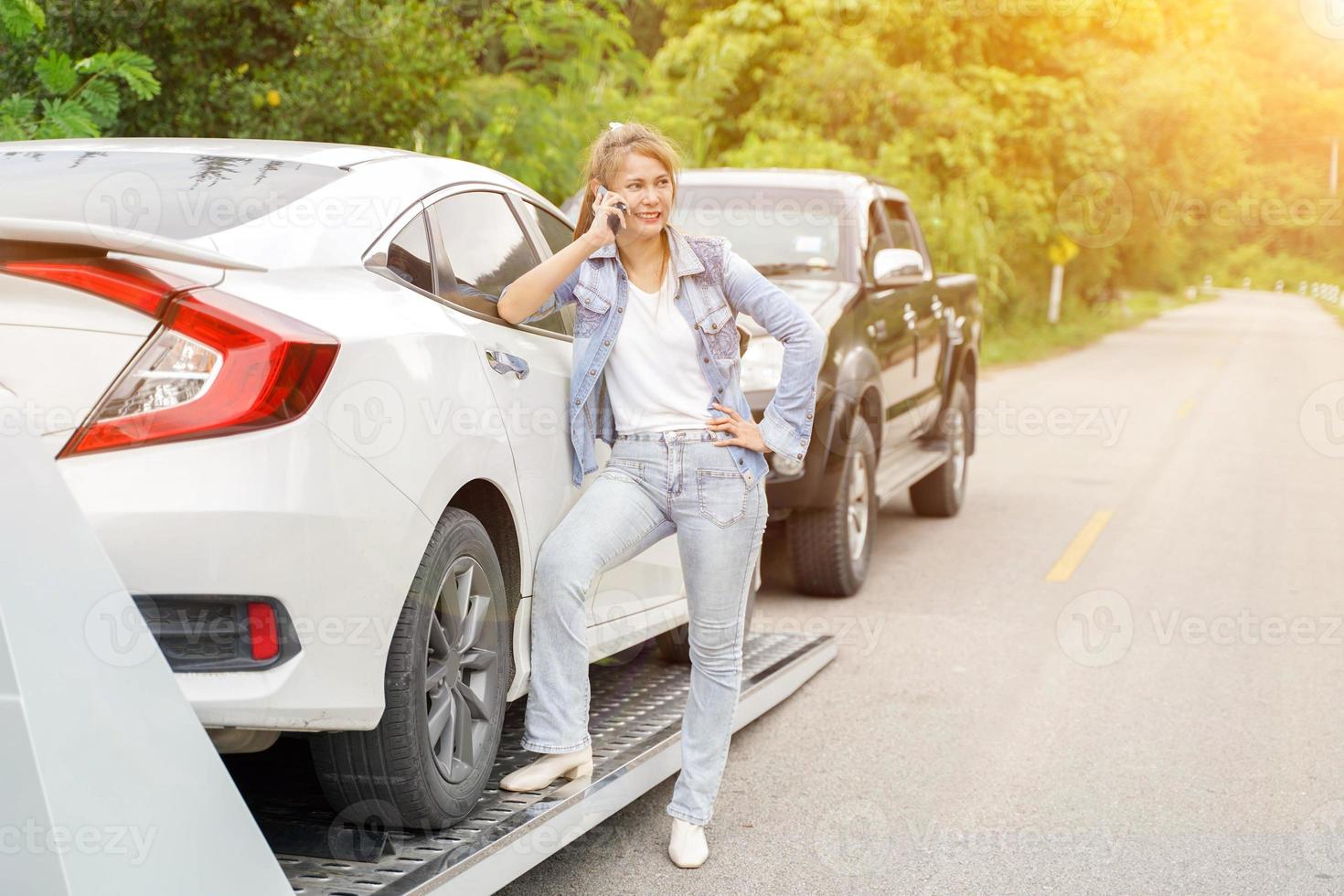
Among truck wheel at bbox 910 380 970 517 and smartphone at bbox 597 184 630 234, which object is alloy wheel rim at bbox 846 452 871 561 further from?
smartphone at bbox 597 184 630 234

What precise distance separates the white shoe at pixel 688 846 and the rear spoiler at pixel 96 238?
2.12 meters

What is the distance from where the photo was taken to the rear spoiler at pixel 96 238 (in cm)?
302

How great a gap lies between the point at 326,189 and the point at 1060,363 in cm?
2521

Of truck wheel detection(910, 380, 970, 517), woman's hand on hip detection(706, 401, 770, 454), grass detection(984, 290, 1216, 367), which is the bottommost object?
grass detection(984, 290, 1216, 367)

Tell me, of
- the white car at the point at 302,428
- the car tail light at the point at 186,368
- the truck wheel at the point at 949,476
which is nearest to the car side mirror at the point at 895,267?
A: the truck wheel at the point at 949,476

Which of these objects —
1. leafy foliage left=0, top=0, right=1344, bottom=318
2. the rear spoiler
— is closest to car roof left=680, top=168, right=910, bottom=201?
leafy foliage left=0, top=0, right=1344, bottom=318

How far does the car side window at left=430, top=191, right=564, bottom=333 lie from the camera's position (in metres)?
4.19

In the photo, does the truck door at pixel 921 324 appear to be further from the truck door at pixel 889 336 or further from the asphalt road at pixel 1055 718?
the asphalt road at pixel 1055 718

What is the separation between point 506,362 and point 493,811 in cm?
118

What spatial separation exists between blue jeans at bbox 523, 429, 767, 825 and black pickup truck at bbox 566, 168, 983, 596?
288 cm

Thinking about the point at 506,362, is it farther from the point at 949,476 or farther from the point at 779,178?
the point at 949,476

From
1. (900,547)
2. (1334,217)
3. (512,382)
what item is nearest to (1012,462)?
(900,547)

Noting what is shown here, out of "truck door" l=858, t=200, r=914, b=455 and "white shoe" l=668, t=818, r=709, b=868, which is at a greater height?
"truck door" l=858, t=200, r=914, b=455

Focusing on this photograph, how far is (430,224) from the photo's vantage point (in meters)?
4.17
